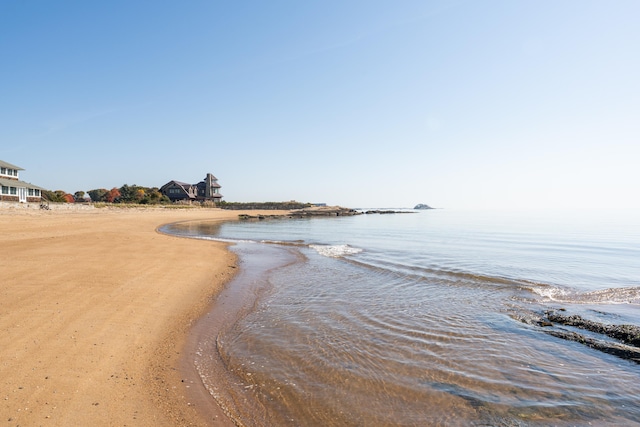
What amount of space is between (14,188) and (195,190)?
56797 mm

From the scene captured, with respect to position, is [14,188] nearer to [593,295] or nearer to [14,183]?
[14,183]

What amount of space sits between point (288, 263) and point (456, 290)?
9186mm

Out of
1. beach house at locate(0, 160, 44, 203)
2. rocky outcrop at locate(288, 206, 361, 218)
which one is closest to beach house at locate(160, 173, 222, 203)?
rocky outcrop at locate(288, 206, 361, 218)

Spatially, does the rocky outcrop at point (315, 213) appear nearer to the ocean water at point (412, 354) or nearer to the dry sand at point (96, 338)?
the ocean water at point (412, 354)

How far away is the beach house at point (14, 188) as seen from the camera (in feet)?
161

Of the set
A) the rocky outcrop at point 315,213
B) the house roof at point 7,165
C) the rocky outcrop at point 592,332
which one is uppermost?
the house roof at point 7,165

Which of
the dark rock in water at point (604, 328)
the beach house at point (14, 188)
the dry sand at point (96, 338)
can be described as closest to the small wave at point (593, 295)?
the dark rock in water at point (604, 328)

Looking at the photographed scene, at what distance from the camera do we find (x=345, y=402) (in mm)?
5359


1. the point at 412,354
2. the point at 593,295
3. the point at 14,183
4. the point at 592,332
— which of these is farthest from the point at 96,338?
the point at 14,183

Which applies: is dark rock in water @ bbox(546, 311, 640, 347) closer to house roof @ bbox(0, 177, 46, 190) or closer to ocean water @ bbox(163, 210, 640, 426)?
ocean water @ bbox(163, 210, 640, 426)

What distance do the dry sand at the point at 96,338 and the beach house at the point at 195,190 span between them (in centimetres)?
9208

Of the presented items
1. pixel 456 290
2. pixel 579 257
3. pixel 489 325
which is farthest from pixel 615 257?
pixel 489 325

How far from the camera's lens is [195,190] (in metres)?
108

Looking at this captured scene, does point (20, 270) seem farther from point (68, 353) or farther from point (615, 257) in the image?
point (615, 257)
